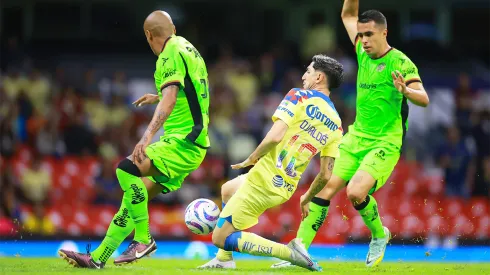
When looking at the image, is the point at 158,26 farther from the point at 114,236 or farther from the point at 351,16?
the point at 351,16

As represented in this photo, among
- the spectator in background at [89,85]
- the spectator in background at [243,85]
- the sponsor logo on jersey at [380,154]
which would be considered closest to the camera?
the sponsor logo on jersey at [380,154]

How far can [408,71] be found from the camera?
35.0 ft

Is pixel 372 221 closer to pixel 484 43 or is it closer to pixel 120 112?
pixel 120 112

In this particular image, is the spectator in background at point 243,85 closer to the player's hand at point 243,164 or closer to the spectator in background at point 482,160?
the spectator in background at point 482,160

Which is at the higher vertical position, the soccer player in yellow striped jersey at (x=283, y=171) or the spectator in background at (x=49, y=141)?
the soccer player in yellow striped jersey at (x=283, y=171)

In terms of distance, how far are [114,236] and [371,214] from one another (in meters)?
3.17

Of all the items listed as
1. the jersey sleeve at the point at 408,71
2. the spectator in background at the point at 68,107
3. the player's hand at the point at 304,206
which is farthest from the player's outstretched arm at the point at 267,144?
the spectator in background at the point at 68,107

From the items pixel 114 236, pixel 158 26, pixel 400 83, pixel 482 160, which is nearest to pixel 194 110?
pixel 158 26

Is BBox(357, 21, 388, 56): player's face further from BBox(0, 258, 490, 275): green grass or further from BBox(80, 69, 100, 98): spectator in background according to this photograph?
BBox(80, 69, 100, 98): spectator in background

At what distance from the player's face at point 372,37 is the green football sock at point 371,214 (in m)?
1.74

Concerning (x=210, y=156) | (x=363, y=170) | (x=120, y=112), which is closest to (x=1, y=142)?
(x=120, y=112)

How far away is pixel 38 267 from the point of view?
33.2ft

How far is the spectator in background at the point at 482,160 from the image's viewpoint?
1947 centimetres

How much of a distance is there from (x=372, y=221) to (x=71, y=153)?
30.4ft
